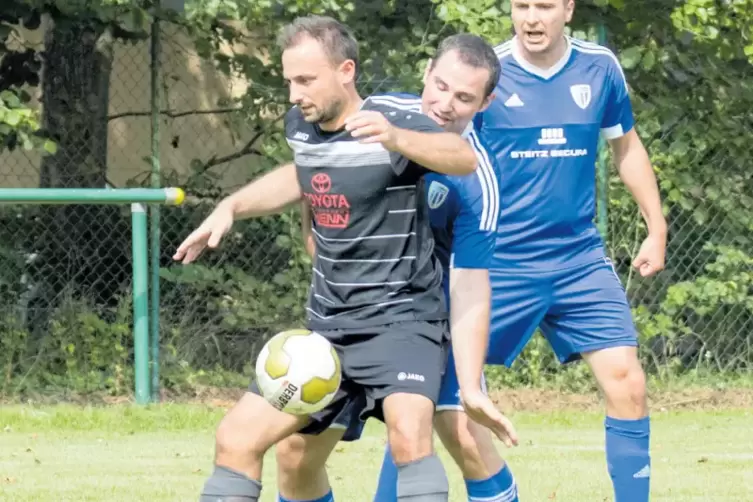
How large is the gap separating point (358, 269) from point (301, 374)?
40 cm

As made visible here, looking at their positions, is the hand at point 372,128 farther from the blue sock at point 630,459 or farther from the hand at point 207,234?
the blue sock at point 630,459

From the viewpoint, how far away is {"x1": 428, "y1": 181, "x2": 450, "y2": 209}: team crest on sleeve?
4.61 m

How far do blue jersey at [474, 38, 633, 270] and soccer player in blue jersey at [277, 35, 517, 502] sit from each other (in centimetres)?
94

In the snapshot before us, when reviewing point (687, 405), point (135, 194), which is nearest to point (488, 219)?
point (135, 194)

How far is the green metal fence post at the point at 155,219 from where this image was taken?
9938mm

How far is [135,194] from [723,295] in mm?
4143

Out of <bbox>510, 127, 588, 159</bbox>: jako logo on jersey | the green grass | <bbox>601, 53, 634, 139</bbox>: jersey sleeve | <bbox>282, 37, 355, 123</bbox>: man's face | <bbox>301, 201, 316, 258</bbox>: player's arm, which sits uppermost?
<bbox>282, 37, 355, 123</bbox>: man's face

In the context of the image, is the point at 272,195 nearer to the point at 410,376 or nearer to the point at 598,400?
the point at 410,376

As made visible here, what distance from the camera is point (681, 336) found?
1055cm

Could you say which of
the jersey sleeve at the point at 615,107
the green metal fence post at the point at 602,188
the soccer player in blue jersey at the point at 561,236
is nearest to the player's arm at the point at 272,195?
the soccer player in blue jersey at the point at 561,236

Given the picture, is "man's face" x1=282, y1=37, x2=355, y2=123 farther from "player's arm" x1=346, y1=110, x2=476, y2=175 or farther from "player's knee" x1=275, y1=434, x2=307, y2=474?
"player's knee" x1=275, y1=434, x2=307, y2=474

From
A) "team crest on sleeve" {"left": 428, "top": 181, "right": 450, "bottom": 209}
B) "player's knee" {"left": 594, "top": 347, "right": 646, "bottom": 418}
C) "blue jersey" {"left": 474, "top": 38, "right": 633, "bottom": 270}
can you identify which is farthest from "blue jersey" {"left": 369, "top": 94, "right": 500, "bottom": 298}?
"player's knee" {"left": 594, "top": 347, "right": 646, "bottom": 418}

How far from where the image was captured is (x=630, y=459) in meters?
5.65

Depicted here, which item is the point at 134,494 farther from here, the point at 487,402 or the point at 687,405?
the point at 687,405
